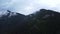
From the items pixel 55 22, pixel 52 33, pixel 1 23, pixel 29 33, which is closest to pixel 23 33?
pixel 29 33

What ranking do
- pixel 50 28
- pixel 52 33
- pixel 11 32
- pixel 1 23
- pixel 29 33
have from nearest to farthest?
pixel 52 33
pixel 29 33
pixel 50 28
pixel 11 32
pixel 1 23

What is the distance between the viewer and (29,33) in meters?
99.8

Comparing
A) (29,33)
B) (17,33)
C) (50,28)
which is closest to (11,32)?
(17,33)

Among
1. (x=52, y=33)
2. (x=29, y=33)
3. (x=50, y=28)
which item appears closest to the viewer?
(x=52, y=33)

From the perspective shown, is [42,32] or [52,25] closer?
[42,32]

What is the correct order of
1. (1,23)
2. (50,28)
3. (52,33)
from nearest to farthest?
(52,33) → (50,28) → (1,23)

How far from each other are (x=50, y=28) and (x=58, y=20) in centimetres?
1739

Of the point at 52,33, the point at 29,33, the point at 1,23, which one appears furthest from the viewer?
the point at 1,23

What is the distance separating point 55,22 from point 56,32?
923 inches

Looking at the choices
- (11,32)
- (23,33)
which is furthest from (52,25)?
(11,32)

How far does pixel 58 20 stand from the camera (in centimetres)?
12206

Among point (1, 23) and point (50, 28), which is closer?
point (50, 28)

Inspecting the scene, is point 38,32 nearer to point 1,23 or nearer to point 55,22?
point 55,22

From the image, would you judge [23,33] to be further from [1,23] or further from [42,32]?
[1,23]
